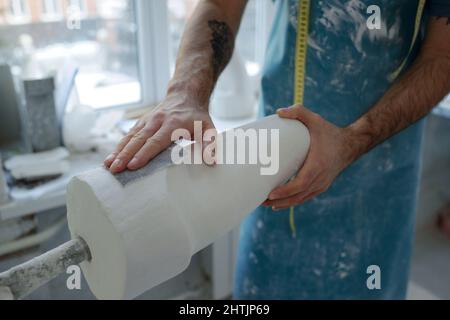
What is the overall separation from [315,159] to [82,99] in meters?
0.91

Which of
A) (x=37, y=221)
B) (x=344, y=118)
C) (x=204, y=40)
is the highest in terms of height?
(x=204, y=40)

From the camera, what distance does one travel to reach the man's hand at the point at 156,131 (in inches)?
22.5

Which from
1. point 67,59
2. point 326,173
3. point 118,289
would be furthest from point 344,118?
point 67,59

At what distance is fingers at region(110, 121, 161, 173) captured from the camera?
0.56m

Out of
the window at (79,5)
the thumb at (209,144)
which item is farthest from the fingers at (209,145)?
the window at (79,5)

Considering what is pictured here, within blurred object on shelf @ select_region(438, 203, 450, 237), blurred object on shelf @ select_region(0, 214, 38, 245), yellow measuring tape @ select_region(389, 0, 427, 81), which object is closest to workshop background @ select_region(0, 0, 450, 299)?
blurred object on shelf @ select_region(0, 214, 38, 245)

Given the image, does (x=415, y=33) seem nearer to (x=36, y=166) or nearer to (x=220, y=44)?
(x=220, y=44)

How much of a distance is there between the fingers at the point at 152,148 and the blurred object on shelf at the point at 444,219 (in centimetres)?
171

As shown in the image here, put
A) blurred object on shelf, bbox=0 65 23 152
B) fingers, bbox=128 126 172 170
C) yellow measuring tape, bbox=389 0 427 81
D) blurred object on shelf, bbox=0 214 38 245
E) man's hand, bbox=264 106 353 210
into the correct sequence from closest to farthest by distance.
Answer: fingers, bbox=128 126 172 170 → man's hand, bbox=264 106 353 210 → yellow measuring tape, bbox=389 0 427 81 → blurred object on shelf, bbox=0 214 38 245 → blurred object on shelf, bbox=0 65 23 152

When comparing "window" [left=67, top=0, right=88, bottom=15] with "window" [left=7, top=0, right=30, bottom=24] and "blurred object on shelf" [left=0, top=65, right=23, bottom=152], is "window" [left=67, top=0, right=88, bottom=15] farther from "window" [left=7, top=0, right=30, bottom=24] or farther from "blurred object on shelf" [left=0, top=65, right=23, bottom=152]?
"blurred object on shelf" [left=0, top=65, right=23, bottom=152]

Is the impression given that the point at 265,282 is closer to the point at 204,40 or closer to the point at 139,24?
the point at 204,40

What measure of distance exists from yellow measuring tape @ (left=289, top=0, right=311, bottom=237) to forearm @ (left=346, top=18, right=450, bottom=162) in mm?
153
